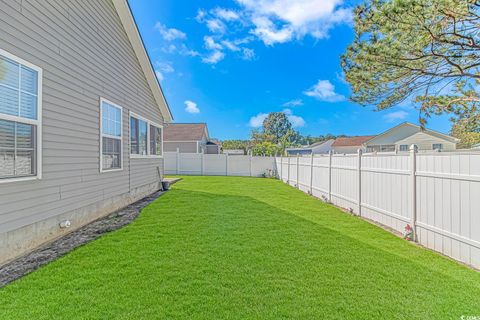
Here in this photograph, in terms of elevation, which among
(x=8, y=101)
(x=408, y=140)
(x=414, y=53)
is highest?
(x=414, y=53)

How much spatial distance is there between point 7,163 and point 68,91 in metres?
1.95

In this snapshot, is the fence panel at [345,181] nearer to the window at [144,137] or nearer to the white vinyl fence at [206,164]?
the window at [144,137]

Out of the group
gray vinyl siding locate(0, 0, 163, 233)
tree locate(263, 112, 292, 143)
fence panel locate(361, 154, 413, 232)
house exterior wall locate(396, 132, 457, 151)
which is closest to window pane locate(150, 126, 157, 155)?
gray vinyl siding locate(0, 0, 163, 233)

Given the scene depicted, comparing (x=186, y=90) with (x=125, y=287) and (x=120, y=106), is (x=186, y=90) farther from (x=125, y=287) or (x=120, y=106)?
(x=125, y=287)

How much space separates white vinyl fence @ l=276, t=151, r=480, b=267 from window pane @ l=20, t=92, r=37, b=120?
610 cm

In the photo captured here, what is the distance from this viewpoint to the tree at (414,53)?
5828 millimetres

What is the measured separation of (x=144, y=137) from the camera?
10.0 metres

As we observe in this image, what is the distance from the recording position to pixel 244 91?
3641 centimetres

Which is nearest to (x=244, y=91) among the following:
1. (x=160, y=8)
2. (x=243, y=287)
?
(x=160, y=8)

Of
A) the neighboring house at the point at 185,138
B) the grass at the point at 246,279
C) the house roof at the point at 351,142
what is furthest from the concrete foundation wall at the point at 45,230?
the house roof at the point at 351,142

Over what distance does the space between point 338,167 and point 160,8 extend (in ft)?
36.8

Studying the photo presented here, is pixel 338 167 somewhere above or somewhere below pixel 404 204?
above

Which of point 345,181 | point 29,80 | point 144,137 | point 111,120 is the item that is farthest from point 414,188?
point 144,137

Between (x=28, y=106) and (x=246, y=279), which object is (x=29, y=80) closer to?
(x=28, y=106)
